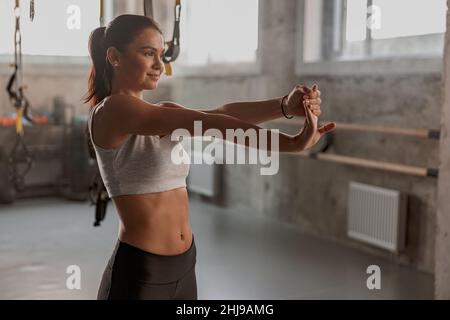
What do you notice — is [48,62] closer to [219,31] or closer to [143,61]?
[219,31]

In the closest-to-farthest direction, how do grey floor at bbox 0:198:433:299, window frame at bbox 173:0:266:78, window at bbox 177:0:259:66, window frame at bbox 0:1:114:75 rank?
grey floor at bbox 0:198:433:299 → window at bbox 177:0:259:66 → window frame at bbox 173:0:266:78 → window frame at bbox 0:1:114:75

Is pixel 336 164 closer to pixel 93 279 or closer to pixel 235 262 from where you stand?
pixel 235 262

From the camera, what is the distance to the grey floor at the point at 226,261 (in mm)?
3121

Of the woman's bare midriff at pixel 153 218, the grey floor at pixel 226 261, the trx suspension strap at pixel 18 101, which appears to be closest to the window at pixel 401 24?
the grey floor at pixel 226 261

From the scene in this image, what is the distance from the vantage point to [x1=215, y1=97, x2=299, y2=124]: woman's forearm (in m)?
1.21

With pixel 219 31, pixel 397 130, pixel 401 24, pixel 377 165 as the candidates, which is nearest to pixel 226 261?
pixel 377 165

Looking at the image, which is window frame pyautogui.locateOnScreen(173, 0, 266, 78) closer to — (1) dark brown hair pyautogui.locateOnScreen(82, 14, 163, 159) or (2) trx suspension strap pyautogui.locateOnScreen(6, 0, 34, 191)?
(2) trx suspension strap pyautogui.locateOnScreen(6, 0, 34, 191)

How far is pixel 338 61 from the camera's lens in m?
4.15

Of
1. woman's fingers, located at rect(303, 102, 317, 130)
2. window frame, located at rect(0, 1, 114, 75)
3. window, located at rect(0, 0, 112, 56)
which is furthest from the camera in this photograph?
window frame, located at rect(0, 1, 114, 75)

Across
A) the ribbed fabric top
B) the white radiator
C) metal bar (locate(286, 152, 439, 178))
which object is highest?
the ribbed fabric top

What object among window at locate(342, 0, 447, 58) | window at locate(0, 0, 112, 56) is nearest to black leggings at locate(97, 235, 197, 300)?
window at locate(342, 0, 447, 58)

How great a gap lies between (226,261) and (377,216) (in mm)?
1006

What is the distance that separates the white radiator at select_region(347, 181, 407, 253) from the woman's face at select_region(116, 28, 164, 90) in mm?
2851
